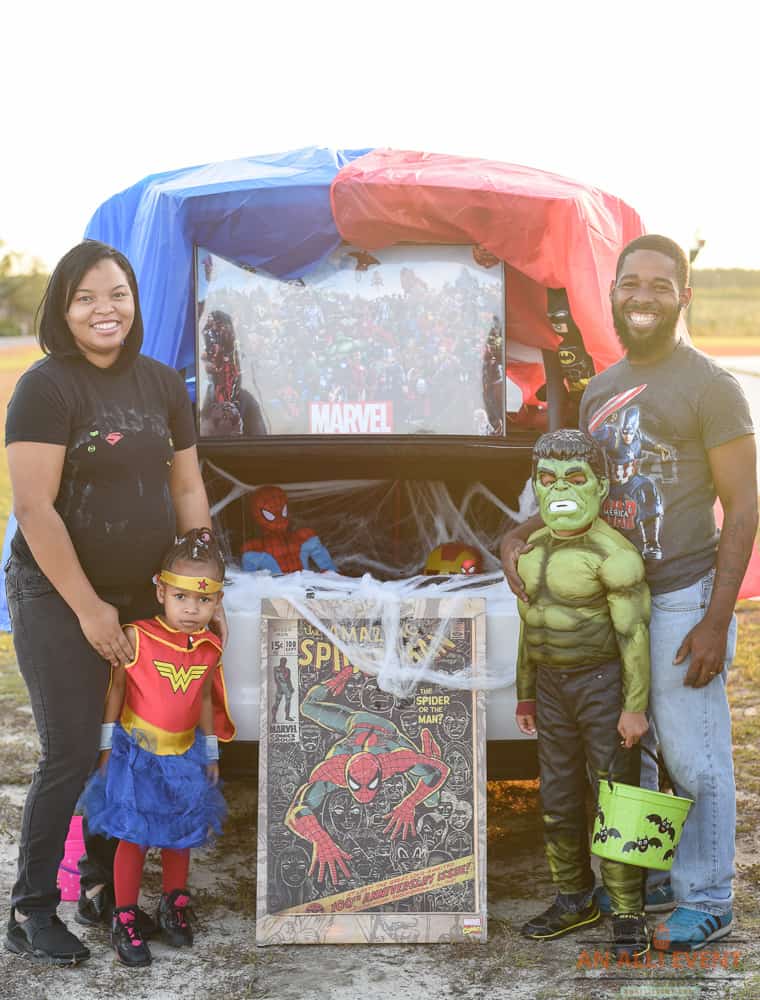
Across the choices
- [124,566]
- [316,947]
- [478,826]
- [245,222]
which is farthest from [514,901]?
[245,222]

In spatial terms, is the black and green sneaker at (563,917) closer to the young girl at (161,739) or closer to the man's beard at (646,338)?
the young girl at (161,739)

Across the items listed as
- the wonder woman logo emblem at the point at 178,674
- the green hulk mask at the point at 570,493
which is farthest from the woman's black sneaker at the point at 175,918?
the green hulk mask at the point at 570,493

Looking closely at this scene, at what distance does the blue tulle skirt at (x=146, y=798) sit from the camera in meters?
3.15

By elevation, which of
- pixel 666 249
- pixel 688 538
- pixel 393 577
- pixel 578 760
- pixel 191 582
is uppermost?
pixel 666 249

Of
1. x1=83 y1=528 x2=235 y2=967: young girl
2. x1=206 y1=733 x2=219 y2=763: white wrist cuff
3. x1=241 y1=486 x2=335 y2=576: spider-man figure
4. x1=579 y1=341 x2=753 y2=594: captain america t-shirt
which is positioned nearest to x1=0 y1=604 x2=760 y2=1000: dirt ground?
x1=83 y1=528 x2=235 y2=967: young girl

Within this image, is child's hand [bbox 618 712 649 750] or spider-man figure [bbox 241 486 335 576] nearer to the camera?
child's hand [bbox 618 712 649 750]

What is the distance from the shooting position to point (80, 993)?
2.96 metres

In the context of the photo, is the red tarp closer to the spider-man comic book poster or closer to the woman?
the woman

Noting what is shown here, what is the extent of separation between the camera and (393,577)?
4.58 metres

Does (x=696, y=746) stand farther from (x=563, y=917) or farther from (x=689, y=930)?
(x=563, y=917)

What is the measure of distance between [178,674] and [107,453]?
24.7 inches

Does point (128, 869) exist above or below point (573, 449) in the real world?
below

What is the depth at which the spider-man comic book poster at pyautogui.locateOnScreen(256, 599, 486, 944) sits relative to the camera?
325cm

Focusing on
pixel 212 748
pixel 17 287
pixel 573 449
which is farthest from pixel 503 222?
pixel 17 287
